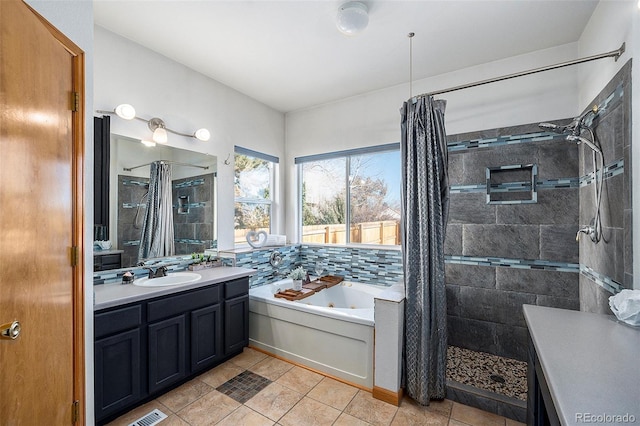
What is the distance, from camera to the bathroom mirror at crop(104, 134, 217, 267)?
7.43 feet

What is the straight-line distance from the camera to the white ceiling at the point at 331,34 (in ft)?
6.40

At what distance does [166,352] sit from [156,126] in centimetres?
187

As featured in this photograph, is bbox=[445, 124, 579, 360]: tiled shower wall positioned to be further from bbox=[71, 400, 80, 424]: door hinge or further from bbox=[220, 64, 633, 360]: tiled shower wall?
bbox=[71, 400, 80, 424]: door hinge

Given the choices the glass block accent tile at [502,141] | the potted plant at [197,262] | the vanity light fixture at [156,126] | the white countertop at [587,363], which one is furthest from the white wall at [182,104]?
the white countertop at [587,363]

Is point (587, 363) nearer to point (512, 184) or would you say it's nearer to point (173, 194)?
point (512, 184)

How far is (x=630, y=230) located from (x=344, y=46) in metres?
2.27

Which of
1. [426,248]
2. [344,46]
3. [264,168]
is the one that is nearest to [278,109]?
[264,168]

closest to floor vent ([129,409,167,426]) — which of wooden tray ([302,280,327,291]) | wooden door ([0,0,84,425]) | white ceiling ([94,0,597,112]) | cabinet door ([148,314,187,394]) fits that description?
cabinet door ([148,314,187,394])

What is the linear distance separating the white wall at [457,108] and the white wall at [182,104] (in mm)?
561

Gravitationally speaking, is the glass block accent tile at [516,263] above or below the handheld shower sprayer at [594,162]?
below

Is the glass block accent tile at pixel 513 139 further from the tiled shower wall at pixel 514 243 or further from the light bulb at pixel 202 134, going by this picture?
the light bulb at pixel 202 134

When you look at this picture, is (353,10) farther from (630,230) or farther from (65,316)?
(65,316)

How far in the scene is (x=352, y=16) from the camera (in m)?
1.90

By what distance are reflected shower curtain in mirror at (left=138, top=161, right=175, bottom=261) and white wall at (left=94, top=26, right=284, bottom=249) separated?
1.07 feet
